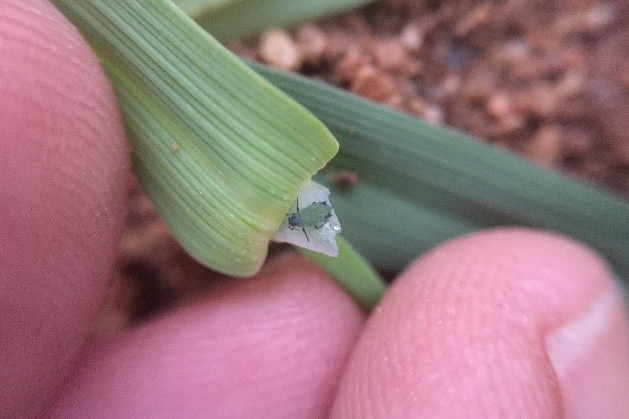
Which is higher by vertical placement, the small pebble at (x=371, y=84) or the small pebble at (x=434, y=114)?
the small pebble at (x=371, y=84)

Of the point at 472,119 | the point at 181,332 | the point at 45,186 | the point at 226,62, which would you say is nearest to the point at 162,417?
the point at 181,332

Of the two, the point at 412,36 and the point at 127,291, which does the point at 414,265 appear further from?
the point at 127,291

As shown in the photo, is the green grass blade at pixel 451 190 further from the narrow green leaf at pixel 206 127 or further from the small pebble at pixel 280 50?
the narrow green leaf at pixel 206 127

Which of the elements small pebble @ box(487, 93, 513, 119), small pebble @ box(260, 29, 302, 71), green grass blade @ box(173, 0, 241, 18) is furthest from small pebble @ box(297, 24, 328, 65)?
small pebble @ box(487, 93, 513, 119)

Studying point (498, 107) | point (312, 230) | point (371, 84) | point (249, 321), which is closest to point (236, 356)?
point (249, 321)

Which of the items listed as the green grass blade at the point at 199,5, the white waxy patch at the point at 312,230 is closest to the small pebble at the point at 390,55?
the green grass blade at the point at 199,5
